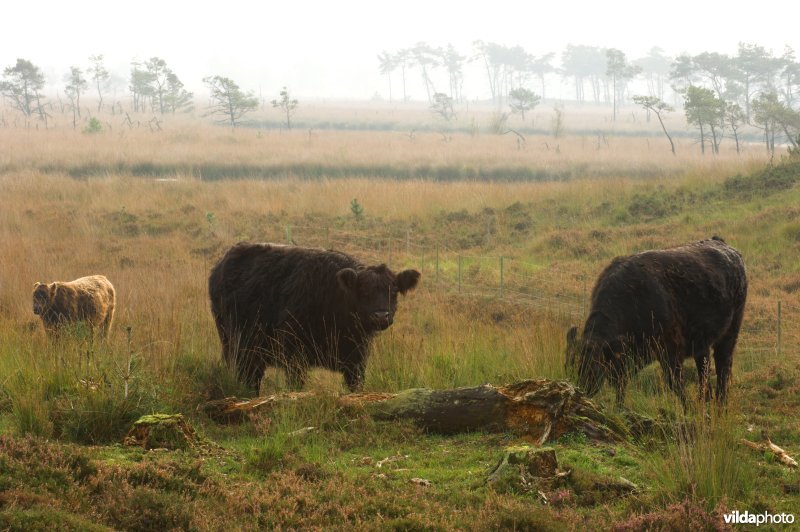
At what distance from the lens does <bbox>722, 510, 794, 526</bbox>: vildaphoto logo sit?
534 centimetres

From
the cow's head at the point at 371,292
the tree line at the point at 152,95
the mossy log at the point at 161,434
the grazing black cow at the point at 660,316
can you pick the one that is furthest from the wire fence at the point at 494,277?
the tree line at the point at 152,95

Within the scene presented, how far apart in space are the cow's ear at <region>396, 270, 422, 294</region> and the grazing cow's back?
4.07 metres

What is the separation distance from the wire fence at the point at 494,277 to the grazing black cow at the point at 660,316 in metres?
2.48

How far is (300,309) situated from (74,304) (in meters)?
4.05

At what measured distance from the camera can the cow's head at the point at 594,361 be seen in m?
8.59

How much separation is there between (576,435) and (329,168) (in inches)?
1120

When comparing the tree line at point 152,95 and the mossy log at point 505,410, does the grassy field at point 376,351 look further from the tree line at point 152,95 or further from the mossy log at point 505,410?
the tree line at point 152,95

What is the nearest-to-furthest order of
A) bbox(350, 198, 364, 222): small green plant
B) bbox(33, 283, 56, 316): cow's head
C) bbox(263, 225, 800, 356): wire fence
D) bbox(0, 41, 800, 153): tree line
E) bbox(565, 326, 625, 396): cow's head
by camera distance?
bbox(565, 326, 625, 396): cow's head
bbox(33, 283, 56, 316): cow's head
bbox(263, 225, 800, 356): wire fence
bbox(350, 198, 364, 222): small green plant
bbox(0, 41, 800, 153): tree line

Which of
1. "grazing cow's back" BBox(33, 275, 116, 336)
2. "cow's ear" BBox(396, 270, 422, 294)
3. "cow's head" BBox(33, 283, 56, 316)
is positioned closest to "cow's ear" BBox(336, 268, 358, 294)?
"cow's ear" BBox(396, 270, 422, 294)

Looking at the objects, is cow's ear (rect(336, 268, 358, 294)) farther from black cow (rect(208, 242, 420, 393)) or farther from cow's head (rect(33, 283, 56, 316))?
cow's head (rect(33, 283, 56, 316))

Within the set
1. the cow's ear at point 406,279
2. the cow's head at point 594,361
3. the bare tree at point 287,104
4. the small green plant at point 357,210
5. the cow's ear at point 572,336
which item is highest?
the bare tree at point 287,104

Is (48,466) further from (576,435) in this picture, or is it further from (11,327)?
(11,327)

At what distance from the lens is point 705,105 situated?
51125 millimetres

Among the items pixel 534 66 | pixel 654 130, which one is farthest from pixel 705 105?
pixel 534 66
